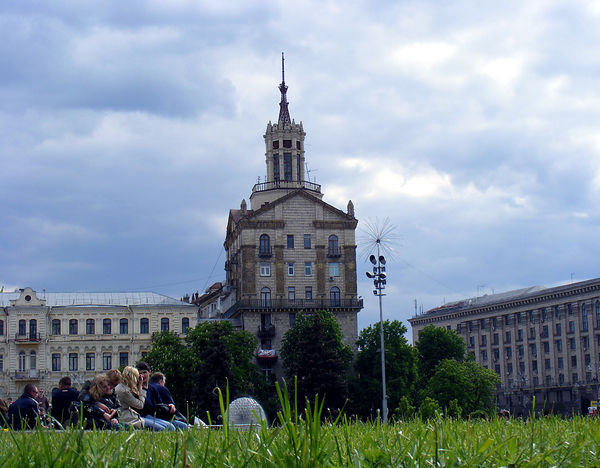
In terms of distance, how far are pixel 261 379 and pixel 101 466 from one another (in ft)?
238

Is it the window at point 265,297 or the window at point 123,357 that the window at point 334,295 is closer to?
the window at point 265,297

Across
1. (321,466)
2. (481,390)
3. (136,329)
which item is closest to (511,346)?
(481,390)

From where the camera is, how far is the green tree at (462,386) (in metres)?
72.0

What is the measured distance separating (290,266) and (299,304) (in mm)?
4047

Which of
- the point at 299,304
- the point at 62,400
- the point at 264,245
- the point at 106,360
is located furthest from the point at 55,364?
the point at 62,400

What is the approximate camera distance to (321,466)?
14.6ft

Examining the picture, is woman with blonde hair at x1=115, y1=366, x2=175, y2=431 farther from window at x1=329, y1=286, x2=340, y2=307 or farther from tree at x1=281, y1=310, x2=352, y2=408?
window at x1=329, y1=286, x2=340, y2=307

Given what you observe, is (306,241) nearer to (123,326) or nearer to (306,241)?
(306,241)

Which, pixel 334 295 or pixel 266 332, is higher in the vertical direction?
pixel 334 295

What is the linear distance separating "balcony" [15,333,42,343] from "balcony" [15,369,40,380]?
2.85 metres

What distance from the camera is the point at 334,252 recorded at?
88750 mm

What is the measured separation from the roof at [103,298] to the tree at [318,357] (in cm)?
1594

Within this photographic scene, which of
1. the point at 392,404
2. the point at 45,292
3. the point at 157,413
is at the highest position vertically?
the point at 45,292

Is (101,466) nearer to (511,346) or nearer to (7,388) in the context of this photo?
(7,388)
